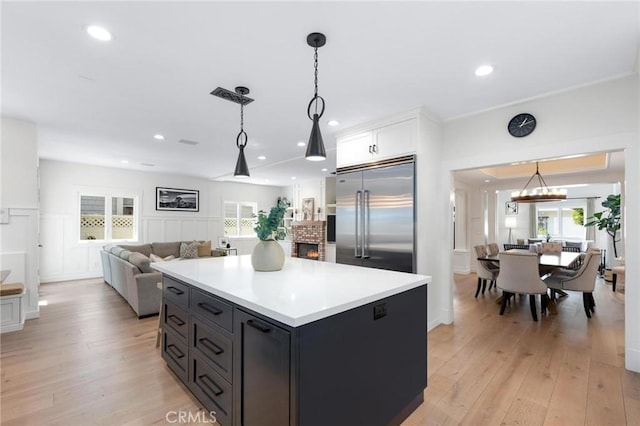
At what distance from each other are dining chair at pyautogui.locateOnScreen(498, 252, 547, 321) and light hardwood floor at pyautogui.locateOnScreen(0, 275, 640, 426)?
360mm

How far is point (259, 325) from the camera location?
1.39 metres

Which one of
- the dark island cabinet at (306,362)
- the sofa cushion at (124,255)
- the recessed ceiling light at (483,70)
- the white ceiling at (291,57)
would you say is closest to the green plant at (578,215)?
the white ceiling at (291,57)

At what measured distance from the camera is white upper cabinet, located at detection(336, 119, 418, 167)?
3391mm

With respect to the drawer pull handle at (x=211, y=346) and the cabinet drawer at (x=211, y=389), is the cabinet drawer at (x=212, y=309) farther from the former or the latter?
the cabinet drawer at (x=211, y=389)

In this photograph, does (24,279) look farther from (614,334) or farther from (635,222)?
(614,334)

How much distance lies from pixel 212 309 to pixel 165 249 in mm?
6046

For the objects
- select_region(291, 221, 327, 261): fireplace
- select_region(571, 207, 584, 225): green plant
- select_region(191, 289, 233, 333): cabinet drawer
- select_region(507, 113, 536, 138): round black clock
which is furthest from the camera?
select_region(571, 207, 584, 225): green plant

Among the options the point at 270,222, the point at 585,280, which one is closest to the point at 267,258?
the point at 270,222

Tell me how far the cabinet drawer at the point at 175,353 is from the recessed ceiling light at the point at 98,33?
221 centimetres

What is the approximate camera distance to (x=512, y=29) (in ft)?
6.29

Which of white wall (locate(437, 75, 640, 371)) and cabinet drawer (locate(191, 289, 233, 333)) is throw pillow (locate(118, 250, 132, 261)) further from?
white wall (locate(437, 75, 640, 371))

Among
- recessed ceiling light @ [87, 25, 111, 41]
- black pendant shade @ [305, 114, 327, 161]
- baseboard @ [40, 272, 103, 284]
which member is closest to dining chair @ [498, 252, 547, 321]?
black pendant shade @ [305, 114, 327, 161]

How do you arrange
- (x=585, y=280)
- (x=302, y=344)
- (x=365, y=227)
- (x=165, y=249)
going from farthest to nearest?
(x=165, y=249), (x=585, y=280), (x=365, y=227), (x=302, y=344)

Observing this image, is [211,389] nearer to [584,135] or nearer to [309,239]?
[584,135]
